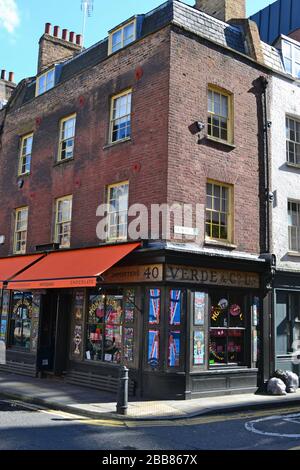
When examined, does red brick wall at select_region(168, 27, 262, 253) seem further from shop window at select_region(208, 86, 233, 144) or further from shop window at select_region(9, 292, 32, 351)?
shop window at select_region(9, 292, 32, 351)

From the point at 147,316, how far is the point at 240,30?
33.1ft

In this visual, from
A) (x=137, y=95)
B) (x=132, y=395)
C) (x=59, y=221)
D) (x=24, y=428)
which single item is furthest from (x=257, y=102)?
(x=24, y=428)

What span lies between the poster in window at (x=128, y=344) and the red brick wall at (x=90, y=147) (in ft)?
10.2

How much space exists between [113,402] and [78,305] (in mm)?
4198

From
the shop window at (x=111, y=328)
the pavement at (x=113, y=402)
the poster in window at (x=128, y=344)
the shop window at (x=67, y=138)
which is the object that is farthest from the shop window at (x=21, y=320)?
the shop window at (x=67, y=138)

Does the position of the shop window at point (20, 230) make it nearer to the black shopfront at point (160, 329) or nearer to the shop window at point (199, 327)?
the black shopfront at point (160, 329)

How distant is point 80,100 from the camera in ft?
51.3

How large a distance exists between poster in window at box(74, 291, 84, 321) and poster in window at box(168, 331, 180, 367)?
3764mm

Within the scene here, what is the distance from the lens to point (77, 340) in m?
14.2

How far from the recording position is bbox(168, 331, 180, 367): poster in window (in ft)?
37.4

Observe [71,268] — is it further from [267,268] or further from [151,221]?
[267,268]

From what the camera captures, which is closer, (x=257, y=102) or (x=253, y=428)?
(x=253, y=428)

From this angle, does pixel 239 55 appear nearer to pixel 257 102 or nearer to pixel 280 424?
pixel 257 102

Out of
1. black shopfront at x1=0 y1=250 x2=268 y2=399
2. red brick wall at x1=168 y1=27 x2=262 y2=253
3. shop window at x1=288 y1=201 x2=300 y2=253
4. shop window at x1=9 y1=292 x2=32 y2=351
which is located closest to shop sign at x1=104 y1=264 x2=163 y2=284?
black shopfront at x1=0 y1=250 x2=268 y2=399
